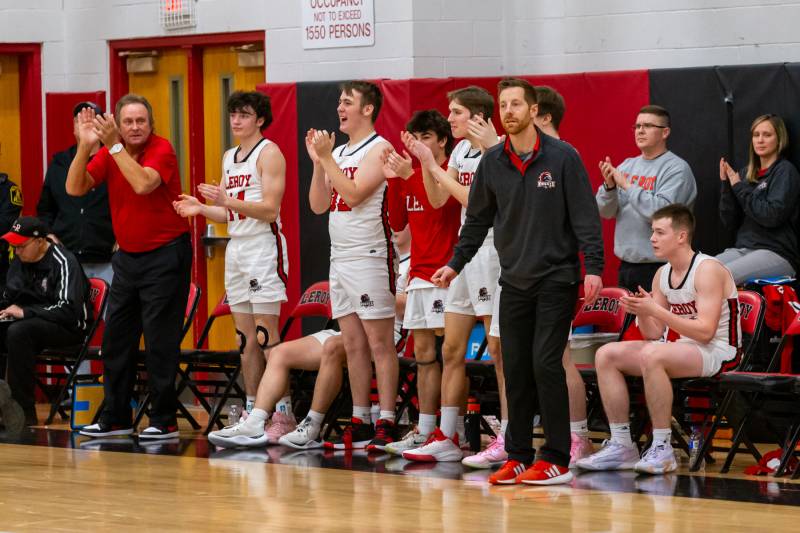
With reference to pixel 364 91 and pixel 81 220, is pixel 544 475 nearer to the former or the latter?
pixel 364 91

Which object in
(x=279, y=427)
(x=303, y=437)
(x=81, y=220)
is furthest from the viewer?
(x=81, y=220)

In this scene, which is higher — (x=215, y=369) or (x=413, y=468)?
(x=215, y=369)

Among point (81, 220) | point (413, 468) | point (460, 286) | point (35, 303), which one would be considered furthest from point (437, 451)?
point (81, 220)

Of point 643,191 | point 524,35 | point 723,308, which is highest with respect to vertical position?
point 524,35

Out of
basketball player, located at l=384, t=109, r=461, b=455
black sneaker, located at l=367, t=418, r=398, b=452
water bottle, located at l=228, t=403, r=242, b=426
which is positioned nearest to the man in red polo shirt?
water bottle, located at l=228, t=403, r=242, b=426

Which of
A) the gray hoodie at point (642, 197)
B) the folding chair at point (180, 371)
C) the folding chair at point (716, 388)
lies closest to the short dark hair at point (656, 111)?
the gray hoodie at point (642, 197)

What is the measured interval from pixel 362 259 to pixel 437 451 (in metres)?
1.18

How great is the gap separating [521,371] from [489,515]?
1017 mm

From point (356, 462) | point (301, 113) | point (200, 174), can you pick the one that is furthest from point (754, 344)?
point (200, 174)

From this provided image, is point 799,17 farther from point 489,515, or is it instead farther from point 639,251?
point 489,515

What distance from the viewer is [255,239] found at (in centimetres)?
897

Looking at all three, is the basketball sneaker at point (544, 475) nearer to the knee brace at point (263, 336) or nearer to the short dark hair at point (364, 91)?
the knee brace at point (263, 336)

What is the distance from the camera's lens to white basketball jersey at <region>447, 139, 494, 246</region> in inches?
316

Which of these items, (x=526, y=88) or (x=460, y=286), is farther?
(x=460, y=286)
